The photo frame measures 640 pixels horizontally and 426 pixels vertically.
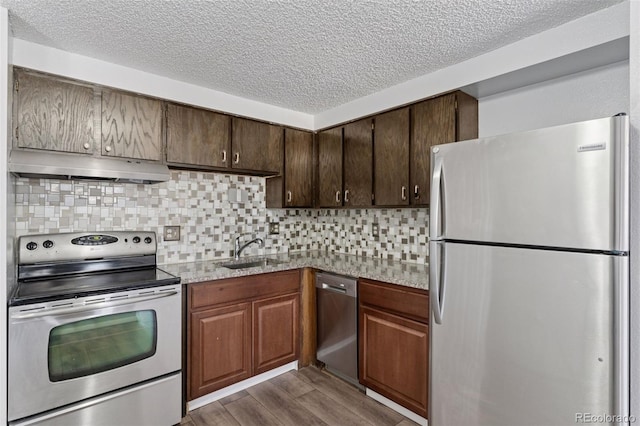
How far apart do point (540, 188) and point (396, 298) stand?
1.13m

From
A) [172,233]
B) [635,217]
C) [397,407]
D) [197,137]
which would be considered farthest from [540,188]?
[172,233]

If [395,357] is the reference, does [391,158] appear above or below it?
above

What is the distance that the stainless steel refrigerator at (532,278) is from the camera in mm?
1165

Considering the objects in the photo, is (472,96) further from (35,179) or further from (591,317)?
(35,179)

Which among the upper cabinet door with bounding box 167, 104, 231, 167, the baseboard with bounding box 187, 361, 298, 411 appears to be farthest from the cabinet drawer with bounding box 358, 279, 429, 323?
the upper cabinet door with bounding box 167, 104, 231, 167

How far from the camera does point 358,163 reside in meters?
2.82

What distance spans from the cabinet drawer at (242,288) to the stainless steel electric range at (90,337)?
0.17 m

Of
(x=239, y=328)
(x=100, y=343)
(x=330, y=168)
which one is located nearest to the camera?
(x=100, y=343)

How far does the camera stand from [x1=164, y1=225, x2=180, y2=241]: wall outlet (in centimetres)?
258

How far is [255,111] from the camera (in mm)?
2861

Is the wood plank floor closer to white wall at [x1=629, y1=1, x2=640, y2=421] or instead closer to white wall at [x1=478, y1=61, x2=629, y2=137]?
white wall at [x1=629, y1=1, x2=640, y2=421]

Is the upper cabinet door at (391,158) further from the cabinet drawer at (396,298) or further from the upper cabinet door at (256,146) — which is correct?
the upper cabinet door at (256,146)

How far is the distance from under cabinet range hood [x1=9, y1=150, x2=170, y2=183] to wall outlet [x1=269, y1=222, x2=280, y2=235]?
1217 millimetres

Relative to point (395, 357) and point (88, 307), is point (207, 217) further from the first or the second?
point (395, 357)
